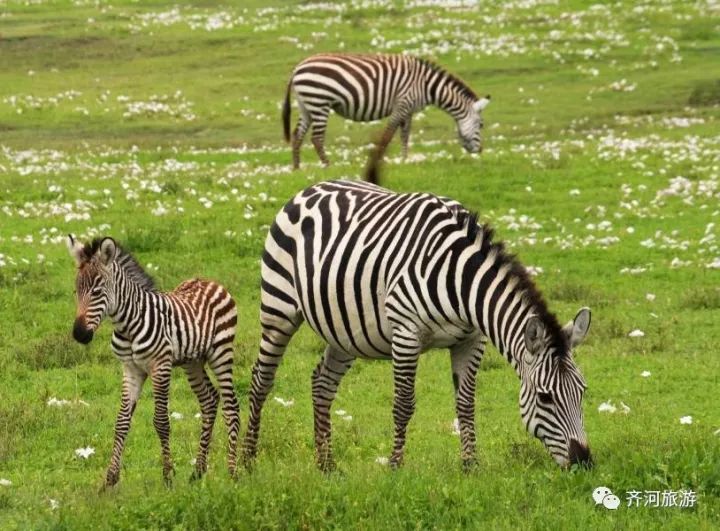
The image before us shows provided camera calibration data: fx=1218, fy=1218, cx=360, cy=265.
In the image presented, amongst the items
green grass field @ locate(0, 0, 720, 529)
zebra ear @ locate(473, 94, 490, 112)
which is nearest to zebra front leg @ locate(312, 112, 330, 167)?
green grass field @ locate(0, 0, 720, 529)

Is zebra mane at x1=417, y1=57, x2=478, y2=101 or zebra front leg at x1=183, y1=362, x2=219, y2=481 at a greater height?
zebra front leg at x1=183, y1=362, x2=219, y2=481

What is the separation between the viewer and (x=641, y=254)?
18.9 metres

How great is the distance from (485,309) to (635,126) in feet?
75.3

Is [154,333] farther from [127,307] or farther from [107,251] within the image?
[107,251]

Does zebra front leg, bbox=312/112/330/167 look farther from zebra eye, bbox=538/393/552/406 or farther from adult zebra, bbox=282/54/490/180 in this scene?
zebra eye, bbox=538/393/552/406

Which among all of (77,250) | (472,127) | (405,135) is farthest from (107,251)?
(472,127)

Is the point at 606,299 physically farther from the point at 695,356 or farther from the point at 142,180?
the point at 142,180

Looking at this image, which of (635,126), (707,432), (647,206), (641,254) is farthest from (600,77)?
(707,432)

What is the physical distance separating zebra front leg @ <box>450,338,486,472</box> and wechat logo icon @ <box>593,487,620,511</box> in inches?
60.1

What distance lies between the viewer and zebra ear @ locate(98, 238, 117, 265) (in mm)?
10445

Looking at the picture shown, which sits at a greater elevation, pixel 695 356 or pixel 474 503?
pixel 474 503

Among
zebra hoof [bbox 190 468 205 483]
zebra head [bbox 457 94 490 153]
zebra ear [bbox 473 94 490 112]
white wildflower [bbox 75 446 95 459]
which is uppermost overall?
zebra hoof [bbox 190 468 205 483]

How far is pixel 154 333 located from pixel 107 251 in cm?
82

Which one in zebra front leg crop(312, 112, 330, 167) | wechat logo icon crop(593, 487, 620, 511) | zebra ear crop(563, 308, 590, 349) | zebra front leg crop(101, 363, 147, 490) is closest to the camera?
wechat logo icon crop(593, 487, 620, 511)
